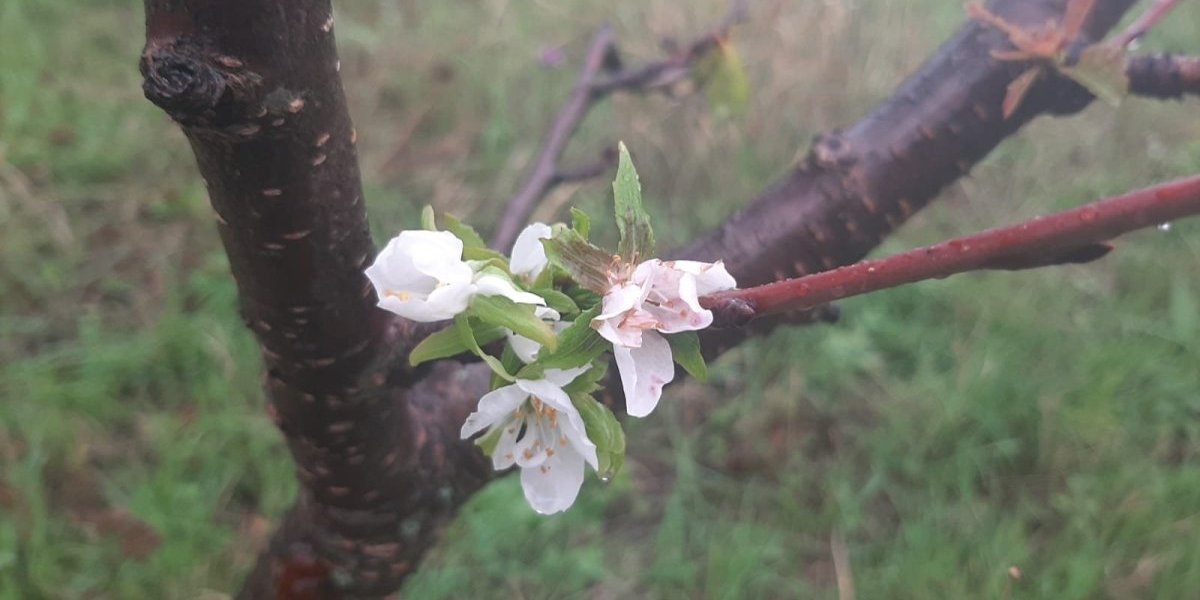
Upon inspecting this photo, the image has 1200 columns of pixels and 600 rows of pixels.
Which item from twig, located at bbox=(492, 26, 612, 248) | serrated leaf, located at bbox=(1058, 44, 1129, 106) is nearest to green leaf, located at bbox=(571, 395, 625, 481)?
serrated leaf, located at bbox=(1058, 44, 1129, 106)

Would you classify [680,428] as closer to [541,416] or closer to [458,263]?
[541,416]

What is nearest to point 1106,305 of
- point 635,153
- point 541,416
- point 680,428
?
point 680,428

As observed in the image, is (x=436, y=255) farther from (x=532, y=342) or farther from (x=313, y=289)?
(x=313, y=289)

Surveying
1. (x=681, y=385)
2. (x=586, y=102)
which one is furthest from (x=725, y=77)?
(x=681, y=385)

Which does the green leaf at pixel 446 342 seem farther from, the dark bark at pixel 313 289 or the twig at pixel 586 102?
the twig at pixel 586 102

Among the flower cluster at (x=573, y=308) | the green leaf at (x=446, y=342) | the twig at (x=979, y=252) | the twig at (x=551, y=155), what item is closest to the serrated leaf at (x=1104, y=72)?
the twig at (x=979, y=252)

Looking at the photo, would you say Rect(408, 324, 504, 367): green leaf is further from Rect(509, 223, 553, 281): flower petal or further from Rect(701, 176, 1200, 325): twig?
Rect(701, 176, 1200, 325): twig
